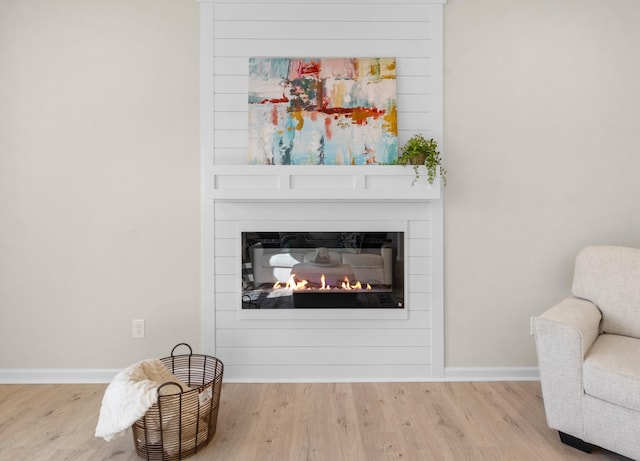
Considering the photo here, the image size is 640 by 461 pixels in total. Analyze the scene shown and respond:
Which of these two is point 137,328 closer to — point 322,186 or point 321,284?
point 321,284

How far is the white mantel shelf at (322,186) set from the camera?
8.35 feet

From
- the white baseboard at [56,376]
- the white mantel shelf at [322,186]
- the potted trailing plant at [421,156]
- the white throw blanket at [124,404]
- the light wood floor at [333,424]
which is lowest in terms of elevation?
the light wood floor at [333,424]

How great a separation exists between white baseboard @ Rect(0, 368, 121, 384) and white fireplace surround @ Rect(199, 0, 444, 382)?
0.69m

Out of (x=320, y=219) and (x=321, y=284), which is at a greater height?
(x=320, y=219)

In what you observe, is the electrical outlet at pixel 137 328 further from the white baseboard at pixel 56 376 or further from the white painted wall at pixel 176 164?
the white baseboard at pixel 56 376

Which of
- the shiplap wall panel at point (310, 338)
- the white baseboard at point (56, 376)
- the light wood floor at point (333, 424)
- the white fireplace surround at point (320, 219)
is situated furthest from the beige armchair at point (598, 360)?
the white baseboard at point (56, 376)

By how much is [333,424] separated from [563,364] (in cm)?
113

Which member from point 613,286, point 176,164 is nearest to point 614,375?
point 613,286

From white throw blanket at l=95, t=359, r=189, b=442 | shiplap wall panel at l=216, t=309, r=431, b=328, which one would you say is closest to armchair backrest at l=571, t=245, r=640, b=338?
shiplap wall panel at l=216, t=309, r=431, b=328

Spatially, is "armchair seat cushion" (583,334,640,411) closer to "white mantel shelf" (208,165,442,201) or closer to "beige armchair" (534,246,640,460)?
"beige armchair" (534,246,640,460)

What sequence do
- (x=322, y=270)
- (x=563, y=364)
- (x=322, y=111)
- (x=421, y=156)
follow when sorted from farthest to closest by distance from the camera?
1. (x=322, y=270)
2. (x=322, y=111)
3. (x=421, y=156)
4. (x=563, y=364)

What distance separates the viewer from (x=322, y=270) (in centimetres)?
276

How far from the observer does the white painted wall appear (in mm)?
2695

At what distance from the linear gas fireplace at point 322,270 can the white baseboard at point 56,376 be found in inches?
39.5
